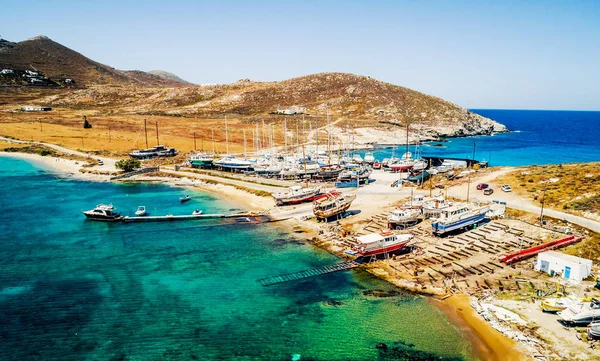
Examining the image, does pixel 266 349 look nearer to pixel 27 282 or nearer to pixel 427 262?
pixel 427 262

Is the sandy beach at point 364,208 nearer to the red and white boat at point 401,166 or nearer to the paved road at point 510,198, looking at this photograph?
Result: the red and white boat at point 401,166

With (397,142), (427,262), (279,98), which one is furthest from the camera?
(279,98)

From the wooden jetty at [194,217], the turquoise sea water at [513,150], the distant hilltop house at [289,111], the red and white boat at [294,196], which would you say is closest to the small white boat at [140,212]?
the wooden jetty at [194,217]

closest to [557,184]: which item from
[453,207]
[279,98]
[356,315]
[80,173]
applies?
[453,207]

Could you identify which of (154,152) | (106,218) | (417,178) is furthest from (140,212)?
(154,152)

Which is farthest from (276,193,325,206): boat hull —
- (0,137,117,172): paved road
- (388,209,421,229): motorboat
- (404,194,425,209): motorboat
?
(0,137,117,172): paved road

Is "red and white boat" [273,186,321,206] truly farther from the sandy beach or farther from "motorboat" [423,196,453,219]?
"motorboat" [423,196,453,219]

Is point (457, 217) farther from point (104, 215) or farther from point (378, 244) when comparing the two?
point (104, 215)
